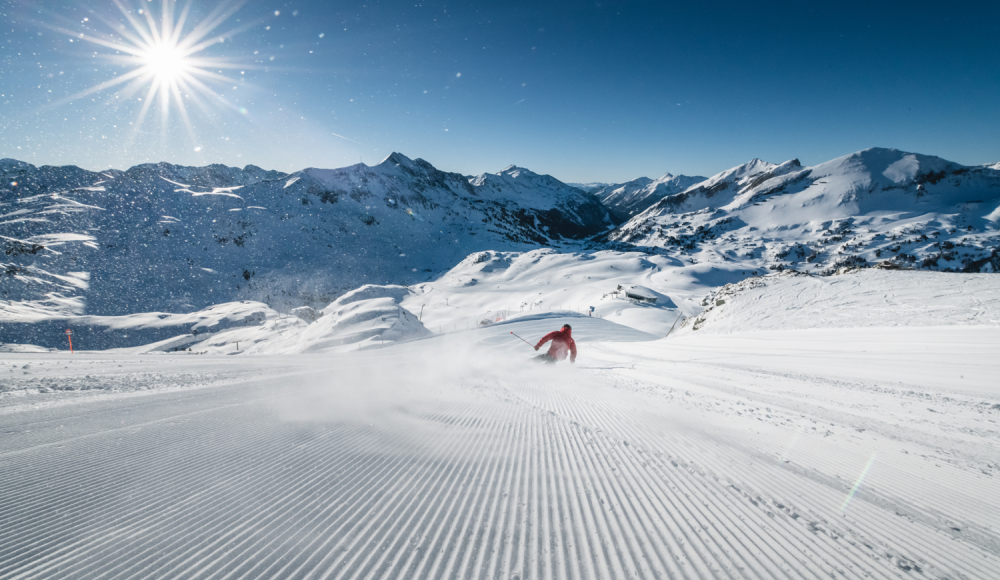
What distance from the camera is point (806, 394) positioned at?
576 centimetres

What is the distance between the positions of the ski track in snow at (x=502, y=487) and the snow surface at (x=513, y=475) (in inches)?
0.7

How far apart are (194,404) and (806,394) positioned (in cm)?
985

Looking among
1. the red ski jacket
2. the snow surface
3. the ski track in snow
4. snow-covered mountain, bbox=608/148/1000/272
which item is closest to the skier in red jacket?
the red ski jacket

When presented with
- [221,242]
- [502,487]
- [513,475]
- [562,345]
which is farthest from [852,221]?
[221,242]

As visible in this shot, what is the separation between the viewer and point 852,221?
425 ft

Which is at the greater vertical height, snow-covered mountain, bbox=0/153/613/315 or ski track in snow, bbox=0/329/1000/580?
snow-covered mountain, bbox=0/153/613/315

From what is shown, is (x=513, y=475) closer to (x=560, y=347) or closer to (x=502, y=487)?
(x=502, y=487)

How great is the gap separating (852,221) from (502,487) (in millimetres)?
186908

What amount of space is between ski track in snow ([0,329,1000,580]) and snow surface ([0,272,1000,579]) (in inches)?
0.7

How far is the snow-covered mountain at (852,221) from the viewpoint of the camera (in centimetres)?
9981

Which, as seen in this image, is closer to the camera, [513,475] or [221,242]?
[513,475]

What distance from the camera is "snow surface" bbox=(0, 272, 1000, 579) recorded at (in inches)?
79.8

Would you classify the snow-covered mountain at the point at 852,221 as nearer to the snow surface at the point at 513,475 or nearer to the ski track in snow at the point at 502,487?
the snow surface at the point at 513,475

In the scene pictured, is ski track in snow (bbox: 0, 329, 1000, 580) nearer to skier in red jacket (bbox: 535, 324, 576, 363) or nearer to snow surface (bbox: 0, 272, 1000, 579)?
snow surface (bbox: 0, 272, 1000, 579)
